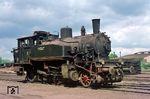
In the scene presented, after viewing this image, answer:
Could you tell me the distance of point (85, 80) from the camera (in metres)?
19.0

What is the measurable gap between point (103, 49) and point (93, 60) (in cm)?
149

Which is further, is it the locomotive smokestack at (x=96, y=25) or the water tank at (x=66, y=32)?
the water tank at (x=66, y=32)

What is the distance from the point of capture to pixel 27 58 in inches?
908

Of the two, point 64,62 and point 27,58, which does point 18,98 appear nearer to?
point 64,62

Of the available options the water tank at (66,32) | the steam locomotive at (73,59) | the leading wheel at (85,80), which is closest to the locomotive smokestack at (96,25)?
the steam locomotive at (73,59)

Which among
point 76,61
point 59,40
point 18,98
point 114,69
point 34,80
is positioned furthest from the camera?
point 34,80

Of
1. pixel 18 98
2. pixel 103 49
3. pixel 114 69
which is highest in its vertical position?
pixel 103 49

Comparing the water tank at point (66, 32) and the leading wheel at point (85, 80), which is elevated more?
the water tank at point (66, 32)

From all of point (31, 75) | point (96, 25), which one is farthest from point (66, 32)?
point (31, 75)

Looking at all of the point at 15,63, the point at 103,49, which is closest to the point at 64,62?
the point at 103,49

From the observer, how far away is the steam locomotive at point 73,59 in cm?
1853

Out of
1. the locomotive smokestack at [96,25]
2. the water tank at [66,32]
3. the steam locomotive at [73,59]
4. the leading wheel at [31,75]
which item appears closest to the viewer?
the steam locomotive at [73,59]

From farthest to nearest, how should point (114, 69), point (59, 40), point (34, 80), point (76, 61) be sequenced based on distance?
point (34, 80) < point (59, 40) < point (76, 61) < point (114, 69)

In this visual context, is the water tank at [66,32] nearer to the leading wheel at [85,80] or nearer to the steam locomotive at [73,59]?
the steam locomotive at [73,59]
